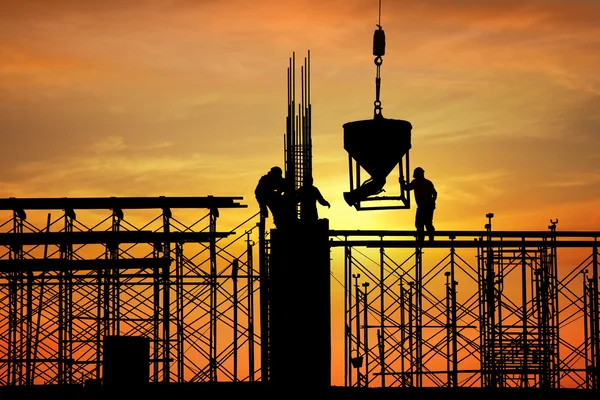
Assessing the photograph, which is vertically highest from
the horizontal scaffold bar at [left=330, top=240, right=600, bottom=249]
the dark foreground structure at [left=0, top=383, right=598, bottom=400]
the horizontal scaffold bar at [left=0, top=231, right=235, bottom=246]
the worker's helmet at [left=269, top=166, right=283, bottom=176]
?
the worker's helmet at [left=269, top=166, right=283, bottom=176]

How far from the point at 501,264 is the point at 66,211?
12.0 metres

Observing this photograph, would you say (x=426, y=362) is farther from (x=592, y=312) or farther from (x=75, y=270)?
(x=75, y=270)

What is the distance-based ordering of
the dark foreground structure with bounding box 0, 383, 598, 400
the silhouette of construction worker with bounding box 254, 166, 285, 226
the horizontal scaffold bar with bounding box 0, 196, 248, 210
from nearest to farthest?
the silhouette of construction worker with bounding box 254, 166, 285, 226 → the dark foreground structure with bounding box 0, 383, 598, 400 → the horizontal scaffold bar with bounding box 0, 196, 248, 210

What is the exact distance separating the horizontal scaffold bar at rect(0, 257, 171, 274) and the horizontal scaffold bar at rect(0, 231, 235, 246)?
1.64 ft

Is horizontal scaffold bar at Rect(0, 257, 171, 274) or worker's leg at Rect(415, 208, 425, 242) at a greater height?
worker's leg at Rect(415, 208, 425, 242)

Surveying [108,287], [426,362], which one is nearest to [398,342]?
[426,362]

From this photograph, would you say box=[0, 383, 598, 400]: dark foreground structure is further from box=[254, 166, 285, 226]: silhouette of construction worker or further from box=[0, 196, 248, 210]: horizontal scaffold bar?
box=[0, 196, 248, 210]: horizontal scaffold bar

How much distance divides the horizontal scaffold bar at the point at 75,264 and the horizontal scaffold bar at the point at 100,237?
50 cm

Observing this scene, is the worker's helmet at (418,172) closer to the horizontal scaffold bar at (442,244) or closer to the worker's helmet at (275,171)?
the horizontal scaffold bar at (442,244)

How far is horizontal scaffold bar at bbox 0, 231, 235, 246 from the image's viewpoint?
28.6m

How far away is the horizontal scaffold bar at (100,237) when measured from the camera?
93.9 ft

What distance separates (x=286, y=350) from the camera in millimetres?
16500

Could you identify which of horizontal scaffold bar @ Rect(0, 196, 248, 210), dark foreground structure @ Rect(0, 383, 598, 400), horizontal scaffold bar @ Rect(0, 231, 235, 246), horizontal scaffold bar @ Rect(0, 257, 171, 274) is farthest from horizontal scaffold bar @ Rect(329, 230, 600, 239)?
horizontal scaffold bar @ Rect(0, 257, 171, 274)

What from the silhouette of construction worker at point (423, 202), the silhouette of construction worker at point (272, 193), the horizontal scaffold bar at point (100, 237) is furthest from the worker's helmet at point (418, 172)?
the horizontal scaffold bar at point (100, 237)
